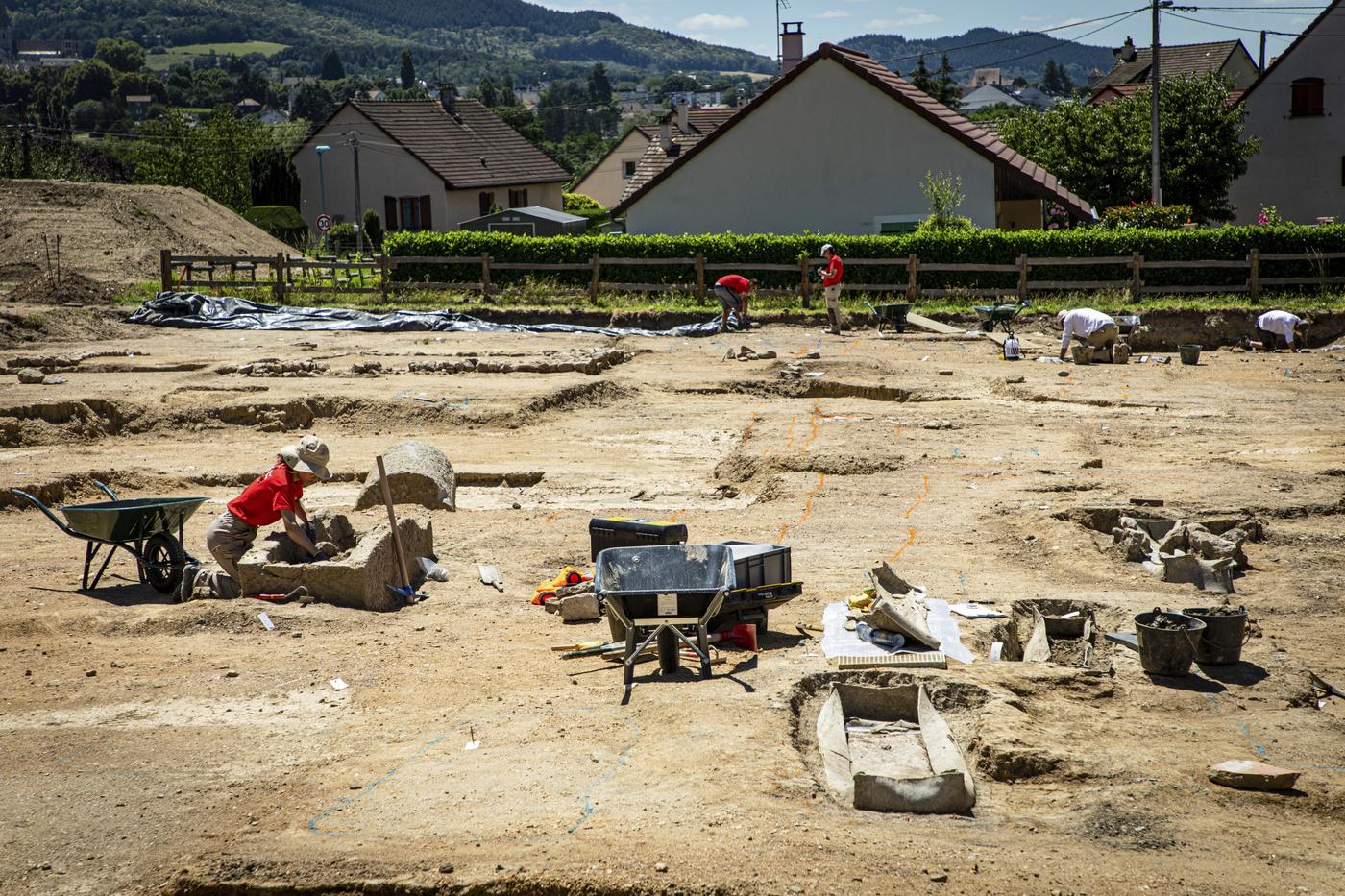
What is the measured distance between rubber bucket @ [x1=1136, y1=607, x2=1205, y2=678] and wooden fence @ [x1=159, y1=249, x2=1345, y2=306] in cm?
2092

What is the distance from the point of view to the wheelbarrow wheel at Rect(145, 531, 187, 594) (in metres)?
10.1

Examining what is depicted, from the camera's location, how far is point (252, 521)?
33.1 ft

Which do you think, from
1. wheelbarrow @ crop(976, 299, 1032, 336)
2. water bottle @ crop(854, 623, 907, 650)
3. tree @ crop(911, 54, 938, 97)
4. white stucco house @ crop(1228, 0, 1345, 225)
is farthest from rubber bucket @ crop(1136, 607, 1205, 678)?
tree @ crop(911, 54, 938, 97)

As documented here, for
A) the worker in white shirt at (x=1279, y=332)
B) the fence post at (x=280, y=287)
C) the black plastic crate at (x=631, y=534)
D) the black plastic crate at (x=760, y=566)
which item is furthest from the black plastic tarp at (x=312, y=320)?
the black plastic crate at (x=760, y=566)

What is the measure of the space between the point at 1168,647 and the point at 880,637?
186 centimetres

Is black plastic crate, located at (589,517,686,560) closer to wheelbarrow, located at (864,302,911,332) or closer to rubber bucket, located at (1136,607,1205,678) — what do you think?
rubber bucket, located at (1136,607,1205,678)

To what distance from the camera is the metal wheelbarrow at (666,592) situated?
7.90 m

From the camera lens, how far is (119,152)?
304 feet

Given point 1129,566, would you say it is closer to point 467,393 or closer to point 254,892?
point 254,892

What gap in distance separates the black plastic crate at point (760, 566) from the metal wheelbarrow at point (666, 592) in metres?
0.37

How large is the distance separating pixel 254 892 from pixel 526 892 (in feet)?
4.16

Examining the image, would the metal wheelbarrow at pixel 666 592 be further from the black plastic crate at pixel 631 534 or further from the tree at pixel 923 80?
the tree at pixel 923 80

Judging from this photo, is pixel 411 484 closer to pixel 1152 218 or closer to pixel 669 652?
pixel 669 652

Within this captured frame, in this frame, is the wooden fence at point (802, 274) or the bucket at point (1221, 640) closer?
the bucket at point (1221, 640)
